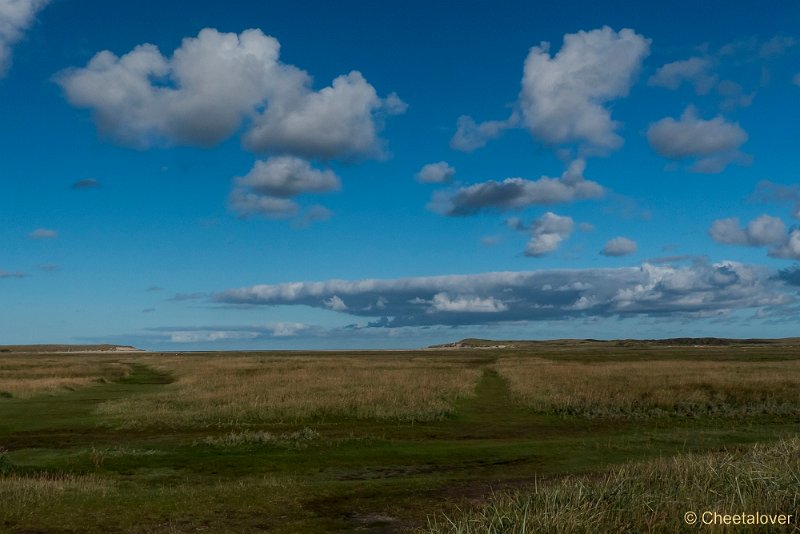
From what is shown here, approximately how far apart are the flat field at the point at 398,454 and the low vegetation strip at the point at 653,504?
45mm

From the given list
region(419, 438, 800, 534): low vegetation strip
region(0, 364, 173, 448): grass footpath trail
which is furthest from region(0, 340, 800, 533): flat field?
region(0, 364, 173, 448): grass footpath trail

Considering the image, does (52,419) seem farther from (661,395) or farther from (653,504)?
(661,395)

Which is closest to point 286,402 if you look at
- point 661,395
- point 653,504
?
point 661,395

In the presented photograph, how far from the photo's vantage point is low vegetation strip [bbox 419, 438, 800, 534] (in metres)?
9.72

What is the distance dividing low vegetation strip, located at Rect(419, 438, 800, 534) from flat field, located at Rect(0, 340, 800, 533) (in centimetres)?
5

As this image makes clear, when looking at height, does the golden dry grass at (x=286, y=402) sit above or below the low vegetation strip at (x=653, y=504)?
below

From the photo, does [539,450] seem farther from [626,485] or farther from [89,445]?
[89,445]

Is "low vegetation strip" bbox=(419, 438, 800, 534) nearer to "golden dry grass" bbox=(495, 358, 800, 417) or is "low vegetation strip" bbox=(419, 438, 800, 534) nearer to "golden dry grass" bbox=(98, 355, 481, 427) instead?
"golden dry grass" bbox=(98, 355, 481, 427)

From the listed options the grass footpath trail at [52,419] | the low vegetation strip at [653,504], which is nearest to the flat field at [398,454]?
the low vegetation strip at [653,504]

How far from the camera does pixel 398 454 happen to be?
23.0 meters

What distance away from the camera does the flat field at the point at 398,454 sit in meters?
11.7

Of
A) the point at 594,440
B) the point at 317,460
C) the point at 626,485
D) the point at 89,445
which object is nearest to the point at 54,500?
the point at 317,460

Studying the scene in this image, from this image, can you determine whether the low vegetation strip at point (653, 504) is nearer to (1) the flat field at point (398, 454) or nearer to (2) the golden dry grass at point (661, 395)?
(1) the flat field at point (398, 454)

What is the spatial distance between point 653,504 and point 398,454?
13.2 metres
